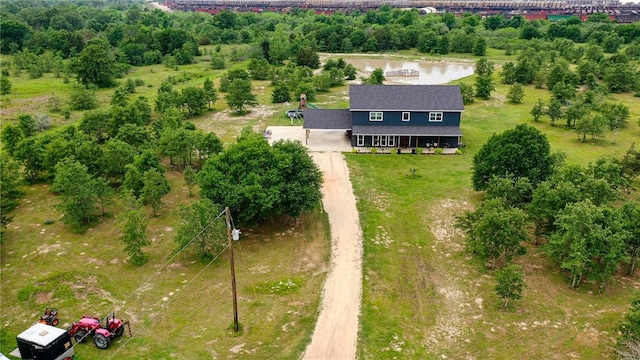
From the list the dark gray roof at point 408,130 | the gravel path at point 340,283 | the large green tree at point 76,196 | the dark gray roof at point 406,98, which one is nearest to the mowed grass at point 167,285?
the gravel path at point 340,283

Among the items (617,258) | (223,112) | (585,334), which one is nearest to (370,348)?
(585,334)

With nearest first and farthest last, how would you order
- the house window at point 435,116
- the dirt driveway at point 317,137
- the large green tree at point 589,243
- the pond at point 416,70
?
the large green tree at point 589,243 < the house window at point 435,116 < the dirt driveway at point 317,137 < the pond at point 416,70

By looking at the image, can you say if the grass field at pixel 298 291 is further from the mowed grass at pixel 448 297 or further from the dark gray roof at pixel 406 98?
the dark gray roof at pixel 406 98

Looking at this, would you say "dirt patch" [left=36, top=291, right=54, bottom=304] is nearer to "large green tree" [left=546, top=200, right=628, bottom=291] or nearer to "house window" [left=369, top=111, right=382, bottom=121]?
"large green tree" [left=546, top=200, right=628, bottom=291]

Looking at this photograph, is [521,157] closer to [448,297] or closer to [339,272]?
[448,297]

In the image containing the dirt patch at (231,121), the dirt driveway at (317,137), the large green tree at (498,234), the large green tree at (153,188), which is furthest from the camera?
the dirt patch at (231,121)

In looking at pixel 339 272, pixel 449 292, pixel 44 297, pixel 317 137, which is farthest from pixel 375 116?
pixel 44 297

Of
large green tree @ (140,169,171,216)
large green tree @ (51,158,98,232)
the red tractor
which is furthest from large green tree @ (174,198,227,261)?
large green tree @ (51,158,98,232)
